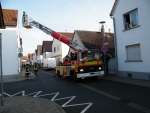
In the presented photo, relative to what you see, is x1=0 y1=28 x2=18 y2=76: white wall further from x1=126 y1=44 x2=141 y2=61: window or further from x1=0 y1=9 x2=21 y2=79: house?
x1=126 y1=44 x2=141 y2=61: window

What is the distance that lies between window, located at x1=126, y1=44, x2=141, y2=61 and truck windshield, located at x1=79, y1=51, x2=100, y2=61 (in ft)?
9.59

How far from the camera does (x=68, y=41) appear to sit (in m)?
15.6

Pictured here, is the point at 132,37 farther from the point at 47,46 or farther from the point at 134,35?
the point at 47,46

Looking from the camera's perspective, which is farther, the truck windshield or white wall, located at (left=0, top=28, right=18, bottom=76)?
white wall, located at (left=0, top=28, right=18, bottom=76)

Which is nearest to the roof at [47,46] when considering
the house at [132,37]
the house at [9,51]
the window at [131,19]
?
the house at [9,51]

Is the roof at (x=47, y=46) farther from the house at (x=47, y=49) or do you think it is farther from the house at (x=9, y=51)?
the house at (x=9, y=51)

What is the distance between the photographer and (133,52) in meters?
13.8

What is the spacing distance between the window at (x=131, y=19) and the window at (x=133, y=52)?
1.80 m

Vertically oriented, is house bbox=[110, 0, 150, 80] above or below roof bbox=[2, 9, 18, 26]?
below

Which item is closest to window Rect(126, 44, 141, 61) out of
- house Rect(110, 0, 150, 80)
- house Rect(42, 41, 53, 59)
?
house Rect(110, 0, 150, 80)

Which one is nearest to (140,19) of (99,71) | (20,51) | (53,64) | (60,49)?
(99,71)

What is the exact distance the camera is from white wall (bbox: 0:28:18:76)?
1908 cm

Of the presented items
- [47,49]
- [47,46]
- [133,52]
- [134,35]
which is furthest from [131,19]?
[47,46]

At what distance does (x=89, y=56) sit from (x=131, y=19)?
16.0 feet
